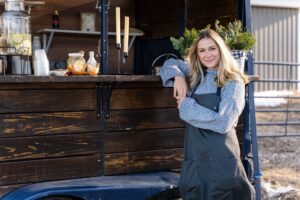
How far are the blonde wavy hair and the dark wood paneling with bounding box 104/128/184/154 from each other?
625 millimetres

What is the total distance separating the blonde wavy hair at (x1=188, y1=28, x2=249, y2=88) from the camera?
3350 millimetres

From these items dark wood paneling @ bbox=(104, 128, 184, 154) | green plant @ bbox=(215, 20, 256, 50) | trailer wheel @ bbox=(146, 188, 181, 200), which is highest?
green plant @ bbox=(215, 20, 256, 50)

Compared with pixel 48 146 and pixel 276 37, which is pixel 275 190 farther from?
pixel 276 37

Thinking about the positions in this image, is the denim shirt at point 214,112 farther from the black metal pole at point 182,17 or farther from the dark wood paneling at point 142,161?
the black metal pole at point 182,17

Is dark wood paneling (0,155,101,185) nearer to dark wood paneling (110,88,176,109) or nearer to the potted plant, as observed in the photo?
dark wood paneling (110,88,176,109)

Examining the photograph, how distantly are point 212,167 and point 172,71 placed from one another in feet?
2.44

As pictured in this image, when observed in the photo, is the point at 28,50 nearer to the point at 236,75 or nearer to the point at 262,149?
the point at 236,75

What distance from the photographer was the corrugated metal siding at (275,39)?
1499cm

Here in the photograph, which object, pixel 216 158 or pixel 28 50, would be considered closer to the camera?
pixel 216 158

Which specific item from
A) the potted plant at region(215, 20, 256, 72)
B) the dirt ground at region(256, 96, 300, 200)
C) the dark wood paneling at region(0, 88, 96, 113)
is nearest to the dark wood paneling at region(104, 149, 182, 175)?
the dark wood paneling at region(0, 88, 96, 113)

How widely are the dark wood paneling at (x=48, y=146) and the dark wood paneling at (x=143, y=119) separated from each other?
0.16 m

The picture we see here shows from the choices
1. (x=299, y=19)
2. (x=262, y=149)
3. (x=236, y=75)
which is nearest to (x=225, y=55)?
(x=236, y=75)

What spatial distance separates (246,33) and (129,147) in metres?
1.16

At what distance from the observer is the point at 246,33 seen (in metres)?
→ 3.99
